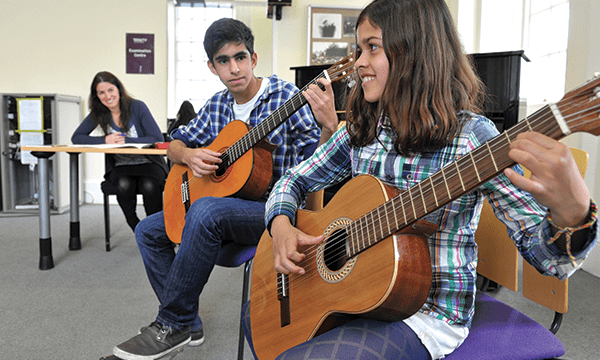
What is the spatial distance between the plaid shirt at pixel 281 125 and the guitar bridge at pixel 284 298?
0.72m

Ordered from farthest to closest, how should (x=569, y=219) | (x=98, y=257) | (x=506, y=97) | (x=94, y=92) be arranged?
(x=94, y=92)
(x=98, y=257)
(x=506, y=97)
(x=569, y=219)

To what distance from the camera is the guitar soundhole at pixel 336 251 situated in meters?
0.82

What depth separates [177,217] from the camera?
1.61 meters

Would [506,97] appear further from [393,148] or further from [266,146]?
[393,148]

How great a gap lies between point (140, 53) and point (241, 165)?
4449 millimetres

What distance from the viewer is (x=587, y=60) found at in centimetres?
265

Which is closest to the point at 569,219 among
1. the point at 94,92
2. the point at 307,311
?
the point at 307,311

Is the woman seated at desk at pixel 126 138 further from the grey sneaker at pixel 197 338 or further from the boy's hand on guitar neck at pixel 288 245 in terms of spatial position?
the boy's hand on guitar neck at pixel 288 245

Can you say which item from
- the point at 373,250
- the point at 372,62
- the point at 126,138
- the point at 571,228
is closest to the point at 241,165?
the point at 372,62

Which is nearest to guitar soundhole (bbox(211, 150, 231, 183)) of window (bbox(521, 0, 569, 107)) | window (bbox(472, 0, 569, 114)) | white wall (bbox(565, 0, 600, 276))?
white wall (bbox(565, 0, 600, 276))

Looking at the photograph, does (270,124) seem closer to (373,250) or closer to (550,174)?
(373,250)

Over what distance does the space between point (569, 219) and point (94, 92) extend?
3425 millimetres

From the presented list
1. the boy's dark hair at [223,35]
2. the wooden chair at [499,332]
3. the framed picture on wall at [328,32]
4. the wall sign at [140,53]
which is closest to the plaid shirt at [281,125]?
the boy's dark hair at [223,35]

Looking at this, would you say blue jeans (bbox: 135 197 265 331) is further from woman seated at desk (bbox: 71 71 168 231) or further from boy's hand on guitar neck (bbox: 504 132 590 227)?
woman seated at desk (bbox: 71 71 168 231)
